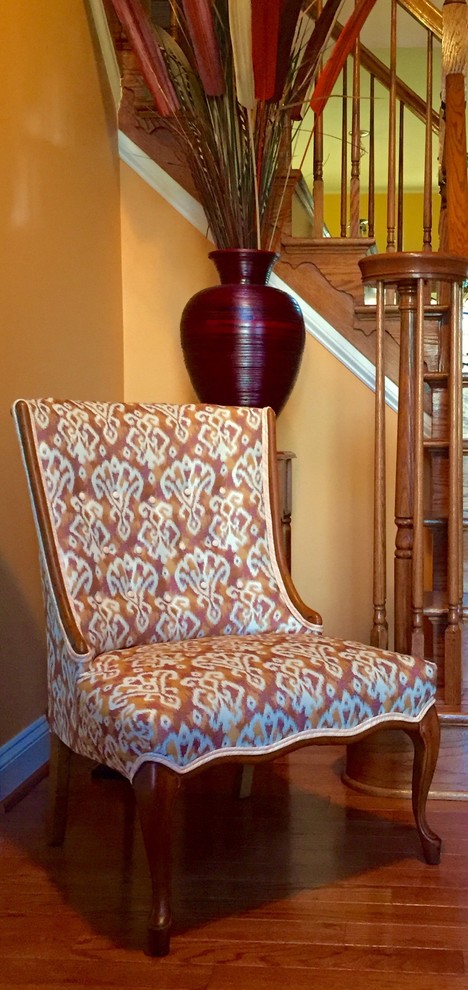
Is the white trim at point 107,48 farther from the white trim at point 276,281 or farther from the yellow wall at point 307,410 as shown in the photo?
the yellow wall at point 307,410

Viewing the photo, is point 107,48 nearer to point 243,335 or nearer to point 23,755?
point 243,335

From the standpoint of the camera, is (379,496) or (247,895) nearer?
(247,895)

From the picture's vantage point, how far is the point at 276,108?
282 centimetres

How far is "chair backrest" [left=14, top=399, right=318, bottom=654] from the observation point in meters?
2.13

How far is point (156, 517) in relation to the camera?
2.32 meters

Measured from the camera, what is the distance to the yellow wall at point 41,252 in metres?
2.52

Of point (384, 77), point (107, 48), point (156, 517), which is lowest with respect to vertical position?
point (156, 517)

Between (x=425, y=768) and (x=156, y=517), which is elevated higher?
(x=156, y=517)

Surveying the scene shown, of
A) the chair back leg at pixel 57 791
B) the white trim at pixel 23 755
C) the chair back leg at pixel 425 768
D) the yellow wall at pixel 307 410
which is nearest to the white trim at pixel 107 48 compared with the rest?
the yellow wall at pixel 307 410

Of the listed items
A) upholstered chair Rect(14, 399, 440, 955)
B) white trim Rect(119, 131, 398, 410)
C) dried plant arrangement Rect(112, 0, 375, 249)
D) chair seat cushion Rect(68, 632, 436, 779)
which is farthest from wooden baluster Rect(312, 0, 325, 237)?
chair seat cushion Rect(68, 632, 436, 779)

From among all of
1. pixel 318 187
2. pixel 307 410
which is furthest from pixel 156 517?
pixel 318 187

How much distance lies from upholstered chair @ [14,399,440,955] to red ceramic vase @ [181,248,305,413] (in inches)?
15.0

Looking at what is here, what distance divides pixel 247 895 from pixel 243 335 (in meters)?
1.42

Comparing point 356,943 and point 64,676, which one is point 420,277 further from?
point 356,943
